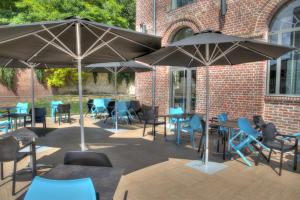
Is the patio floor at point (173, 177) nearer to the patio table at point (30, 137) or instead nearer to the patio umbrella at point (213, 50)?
the patio table at point (30, 137)

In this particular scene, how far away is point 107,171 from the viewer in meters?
2.19

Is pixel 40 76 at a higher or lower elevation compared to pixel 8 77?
higher

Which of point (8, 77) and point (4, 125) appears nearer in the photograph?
point (4, 125)

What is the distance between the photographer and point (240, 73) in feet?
21.4

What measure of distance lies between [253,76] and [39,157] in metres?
5.73

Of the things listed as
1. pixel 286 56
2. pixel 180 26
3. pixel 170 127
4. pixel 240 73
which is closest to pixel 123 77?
pixel 180 26

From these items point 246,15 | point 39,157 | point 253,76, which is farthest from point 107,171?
point 246,15

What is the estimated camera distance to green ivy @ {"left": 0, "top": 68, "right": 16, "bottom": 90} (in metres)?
16.0

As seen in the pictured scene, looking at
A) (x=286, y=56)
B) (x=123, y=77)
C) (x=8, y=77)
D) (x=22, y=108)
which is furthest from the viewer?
(x=123, y=77)

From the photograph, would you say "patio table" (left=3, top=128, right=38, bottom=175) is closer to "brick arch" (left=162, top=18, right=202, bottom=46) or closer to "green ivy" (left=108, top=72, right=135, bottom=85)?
"brick arch" (left=162, top=18, right=202, bottom=46)

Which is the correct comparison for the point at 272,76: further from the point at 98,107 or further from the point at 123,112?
the point at 98,107

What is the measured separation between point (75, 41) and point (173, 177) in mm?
2878

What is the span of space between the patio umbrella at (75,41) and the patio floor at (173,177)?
48.0 inches

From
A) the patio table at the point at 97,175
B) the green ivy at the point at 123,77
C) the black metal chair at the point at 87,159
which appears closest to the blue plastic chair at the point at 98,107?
the black metal chair at the point at 87,159
